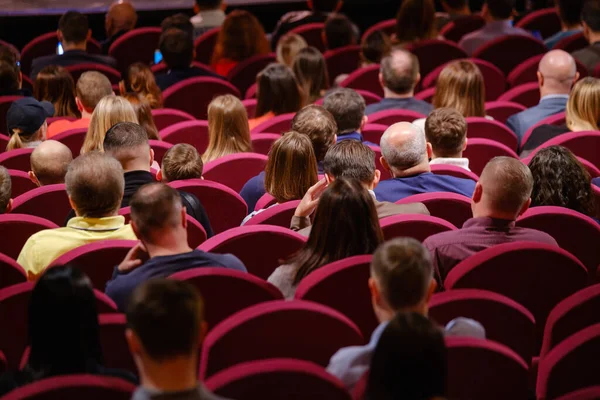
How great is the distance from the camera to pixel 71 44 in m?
6.96

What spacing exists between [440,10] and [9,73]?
17.6ft

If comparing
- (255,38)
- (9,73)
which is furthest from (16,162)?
(255,38)

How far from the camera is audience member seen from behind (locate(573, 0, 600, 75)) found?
678 cm

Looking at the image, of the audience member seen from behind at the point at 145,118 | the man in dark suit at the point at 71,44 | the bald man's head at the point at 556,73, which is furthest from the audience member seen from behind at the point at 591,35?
the man in dark suit at the point at 71,44

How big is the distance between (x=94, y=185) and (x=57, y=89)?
2.49m

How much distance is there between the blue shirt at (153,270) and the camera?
3029mm

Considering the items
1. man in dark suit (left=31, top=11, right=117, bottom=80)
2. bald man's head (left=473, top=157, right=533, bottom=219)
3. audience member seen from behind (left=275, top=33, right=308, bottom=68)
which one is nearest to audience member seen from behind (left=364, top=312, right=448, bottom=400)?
bald man's head (left=473, top=157, right=533, bottom=219)

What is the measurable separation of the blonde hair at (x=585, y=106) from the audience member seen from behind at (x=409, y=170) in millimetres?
1213

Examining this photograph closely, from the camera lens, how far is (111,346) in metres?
2.75

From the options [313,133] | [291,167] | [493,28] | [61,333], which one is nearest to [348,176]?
[291,167]

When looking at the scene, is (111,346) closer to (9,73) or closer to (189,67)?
(9,73)

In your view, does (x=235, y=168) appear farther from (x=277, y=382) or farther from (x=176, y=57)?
(x=277, y=382)

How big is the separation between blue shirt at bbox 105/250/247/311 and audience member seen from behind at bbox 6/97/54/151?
7.17ft

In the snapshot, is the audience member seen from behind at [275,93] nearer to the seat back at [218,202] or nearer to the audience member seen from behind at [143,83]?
the audience member seen from behind at [143,83]
